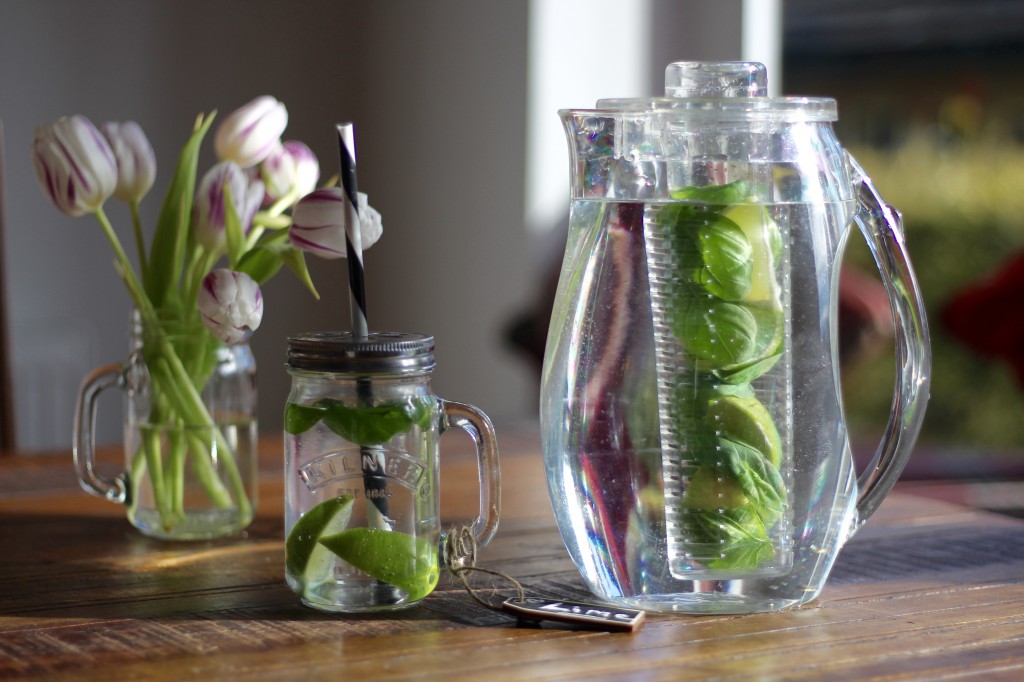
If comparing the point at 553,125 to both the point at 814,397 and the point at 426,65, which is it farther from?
the point at 814,397

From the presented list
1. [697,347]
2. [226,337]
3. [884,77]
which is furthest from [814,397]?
[884,77]

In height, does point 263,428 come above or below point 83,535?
below

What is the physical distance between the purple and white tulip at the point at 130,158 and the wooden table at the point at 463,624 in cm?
26

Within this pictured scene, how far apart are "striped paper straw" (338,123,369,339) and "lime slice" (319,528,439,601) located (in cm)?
12

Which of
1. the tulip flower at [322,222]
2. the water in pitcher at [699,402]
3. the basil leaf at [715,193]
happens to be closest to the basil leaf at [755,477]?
the water in pitcher at [699,402]

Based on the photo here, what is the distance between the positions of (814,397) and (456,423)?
0.22 metres

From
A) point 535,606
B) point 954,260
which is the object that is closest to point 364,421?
point 535,606

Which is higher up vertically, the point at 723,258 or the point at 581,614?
the point at 723,258

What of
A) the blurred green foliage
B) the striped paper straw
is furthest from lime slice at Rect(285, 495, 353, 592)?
the blurred green foliage

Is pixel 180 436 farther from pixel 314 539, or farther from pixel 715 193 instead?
pixel 715 193

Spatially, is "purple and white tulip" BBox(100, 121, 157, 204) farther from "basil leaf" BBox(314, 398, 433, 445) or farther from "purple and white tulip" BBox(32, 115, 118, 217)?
"basil leaf" BBox(314, 398, 433, 445)

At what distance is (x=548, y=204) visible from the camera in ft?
11.2

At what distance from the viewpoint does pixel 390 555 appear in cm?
72

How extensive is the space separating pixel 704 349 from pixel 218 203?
1.29 ft
